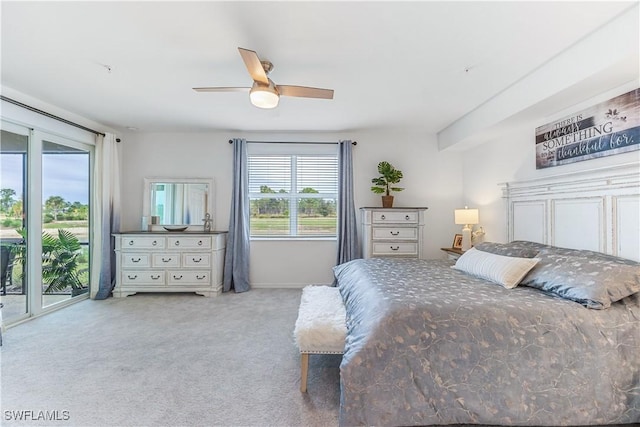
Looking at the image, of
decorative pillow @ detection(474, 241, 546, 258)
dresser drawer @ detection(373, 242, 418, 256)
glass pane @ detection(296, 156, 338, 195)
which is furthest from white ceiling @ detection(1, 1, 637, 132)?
dresser drawer @ detection(373, 242, 418, 256)

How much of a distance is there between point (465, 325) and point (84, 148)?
485 centimetres

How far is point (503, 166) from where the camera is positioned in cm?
366

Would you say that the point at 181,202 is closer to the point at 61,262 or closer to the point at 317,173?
the point at 61,262

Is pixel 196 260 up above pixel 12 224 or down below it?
below

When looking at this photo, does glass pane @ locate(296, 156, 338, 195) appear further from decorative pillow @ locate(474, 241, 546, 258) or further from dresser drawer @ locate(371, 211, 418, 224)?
decorative pillow @ locate(474, 241, 546, 258)

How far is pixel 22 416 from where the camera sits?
174 centimetres

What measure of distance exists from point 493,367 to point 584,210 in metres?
1.84

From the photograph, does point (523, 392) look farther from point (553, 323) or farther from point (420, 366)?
point (420, 366)

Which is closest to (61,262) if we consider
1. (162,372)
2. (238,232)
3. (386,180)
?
(238,232)

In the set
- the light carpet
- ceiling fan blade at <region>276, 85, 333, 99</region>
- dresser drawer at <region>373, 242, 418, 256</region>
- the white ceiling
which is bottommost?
the light carpet

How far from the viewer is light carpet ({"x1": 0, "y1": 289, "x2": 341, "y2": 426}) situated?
1755 mm

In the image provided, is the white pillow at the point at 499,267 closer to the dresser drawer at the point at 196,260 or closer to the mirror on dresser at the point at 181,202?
the dresser drawer at the point at 196,260

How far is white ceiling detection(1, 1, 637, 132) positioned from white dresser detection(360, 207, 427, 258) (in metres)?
1.42

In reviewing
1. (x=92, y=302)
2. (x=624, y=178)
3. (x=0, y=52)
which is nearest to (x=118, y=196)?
(x=92, y=302)
